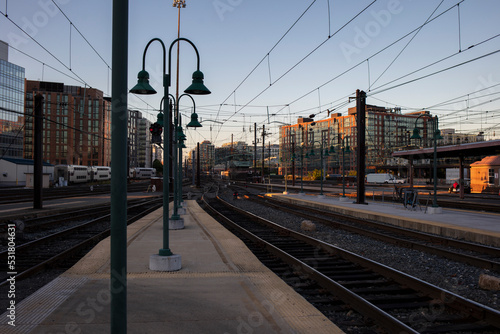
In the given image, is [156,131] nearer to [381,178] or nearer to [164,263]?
[164,263]

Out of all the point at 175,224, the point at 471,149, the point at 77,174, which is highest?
the point at 471,149

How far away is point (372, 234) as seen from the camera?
14125 mm

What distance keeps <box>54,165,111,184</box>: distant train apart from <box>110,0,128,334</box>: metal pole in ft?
235

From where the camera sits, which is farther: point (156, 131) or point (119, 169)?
point (156, 131)

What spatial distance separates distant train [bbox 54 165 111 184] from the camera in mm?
70125

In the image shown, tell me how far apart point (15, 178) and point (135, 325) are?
70.0 meters


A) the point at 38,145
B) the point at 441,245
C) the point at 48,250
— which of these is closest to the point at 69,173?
the point at 38,145

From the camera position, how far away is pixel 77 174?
7250 centimetres

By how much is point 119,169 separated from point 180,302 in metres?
3.31

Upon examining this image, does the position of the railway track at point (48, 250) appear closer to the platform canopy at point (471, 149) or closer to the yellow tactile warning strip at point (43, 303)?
the yellow tactile warning strip at point (43, 303)

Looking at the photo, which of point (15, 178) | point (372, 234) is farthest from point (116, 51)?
point (15, 178)

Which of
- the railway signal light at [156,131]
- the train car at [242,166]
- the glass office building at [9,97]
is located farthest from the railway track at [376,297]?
the glass office building at [9,97]

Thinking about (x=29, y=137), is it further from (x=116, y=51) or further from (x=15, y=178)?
(x=116, y=51)

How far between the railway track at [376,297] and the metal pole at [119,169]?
340 centimetres
